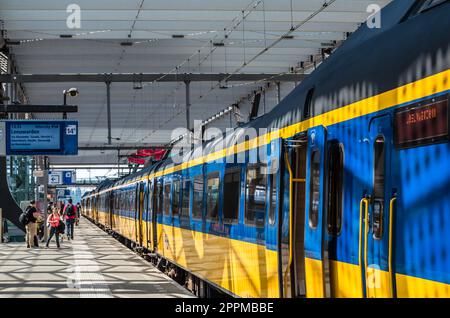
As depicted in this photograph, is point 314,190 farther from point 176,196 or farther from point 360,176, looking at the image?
point 176,196

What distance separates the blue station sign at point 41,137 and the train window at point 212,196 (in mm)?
12316

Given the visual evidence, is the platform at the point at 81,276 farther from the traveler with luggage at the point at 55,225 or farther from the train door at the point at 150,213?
the traveler with luggage at the point at 55,225

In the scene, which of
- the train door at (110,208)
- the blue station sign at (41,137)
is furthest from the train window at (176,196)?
the train door at (110,208)

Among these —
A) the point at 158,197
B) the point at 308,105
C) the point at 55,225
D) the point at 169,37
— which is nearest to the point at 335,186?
the point at 308,105

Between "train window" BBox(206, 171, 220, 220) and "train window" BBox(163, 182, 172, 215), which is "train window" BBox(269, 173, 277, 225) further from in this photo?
"train window" BBox(163, 182, 172, 215)

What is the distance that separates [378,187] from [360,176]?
1.05 ft

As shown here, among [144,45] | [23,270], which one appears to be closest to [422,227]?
[23,270]

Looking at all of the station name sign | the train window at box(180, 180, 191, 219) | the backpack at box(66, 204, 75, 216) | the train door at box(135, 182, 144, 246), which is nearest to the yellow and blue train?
the station name sign

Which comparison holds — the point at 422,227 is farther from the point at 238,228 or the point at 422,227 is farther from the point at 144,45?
the point at 144,45

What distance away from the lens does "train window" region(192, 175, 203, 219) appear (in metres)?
13.2

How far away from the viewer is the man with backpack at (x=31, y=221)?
84.0 ft

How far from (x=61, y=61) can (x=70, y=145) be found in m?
4.25

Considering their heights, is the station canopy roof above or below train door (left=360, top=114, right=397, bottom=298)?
above

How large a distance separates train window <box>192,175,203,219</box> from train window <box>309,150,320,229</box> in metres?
6.32
